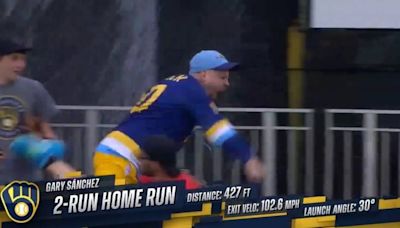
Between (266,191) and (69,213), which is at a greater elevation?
(69,213)

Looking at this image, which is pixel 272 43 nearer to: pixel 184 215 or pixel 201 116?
pixel 201 116

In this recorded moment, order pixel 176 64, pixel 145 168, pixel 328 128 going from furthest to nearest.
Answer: pixel 176 64 < pixel 328 128 < pixel 145 168

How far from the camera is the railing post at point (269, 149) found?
8781mm

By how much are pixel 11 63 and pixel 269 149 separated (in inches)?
112

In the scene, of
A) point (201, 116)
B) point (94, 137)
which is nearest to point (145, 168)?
point (201, 116)

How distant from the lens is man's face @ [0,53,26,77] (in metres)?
6.38

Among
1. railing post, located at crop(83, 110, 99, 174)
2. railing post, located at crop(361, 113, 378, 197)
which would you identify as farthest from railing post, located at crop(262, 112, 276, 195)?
railing post, located at crop(83, 110, 99, 174)

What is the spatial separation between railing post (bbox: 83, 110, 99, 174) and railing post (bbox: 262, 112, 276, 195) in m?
1.22

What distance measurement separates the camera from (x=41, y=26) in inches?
→ 367

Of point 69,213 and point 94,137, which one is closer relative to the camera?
point 69,213

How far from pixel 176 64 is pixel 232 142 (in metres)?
3.12

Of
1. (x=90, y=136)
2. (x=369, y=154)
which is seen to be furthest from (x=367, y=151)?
(x=90, y=136)

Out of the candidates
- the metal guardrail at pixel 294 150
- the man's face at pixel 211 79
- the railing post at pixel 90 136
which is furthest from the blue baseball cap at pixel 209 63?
the railing post at pixel 90 136
